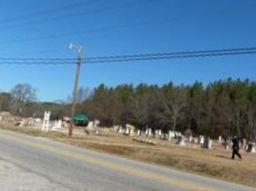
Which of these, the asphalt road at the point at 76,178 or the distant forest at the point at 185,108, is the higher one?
the distant forest at the point at 185,108

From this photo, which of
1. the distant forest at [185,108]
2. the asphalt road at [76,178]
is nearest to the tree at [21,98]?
the distant forest at [185,108]

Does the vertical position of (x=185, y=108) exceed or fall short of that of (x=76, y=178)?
it exceeds it

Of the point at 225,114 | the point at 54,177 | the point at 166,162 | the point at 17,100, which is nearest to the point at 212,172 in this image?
the point at 166,162

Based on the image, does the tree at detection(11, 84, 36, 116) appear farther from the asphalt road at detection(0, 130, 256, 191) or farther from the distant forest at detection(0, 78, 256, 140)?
the asphalt road at detection(0, 130, 256, 191)

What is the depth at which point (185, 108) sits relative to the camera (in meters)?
127

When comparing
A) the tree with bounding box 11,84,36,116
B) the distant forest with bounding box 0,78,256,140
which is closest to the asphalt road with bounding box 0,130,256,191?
the distant forest with bounding box 0,78,256,140

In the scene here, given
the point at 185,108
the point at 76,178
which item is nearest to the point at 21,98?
the point at 185,108

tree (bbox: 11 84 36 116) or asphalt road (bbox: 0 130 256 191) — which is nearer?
asphalt road (bbox: 0 130 256 191)

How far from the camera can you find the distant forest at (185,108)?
363 feet

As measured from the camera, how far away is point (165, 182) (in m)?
15.6

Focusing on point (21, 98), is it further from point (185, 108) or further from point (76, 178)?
point (76, 178)

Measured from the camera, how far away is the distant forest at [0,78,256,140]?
111 meters

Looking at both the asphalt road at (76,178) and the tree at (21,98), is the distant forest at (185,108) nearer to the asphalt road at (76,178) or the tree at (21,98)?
the tree at (21,98)

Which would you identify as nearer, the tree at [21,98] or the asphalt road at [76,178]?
the asphalt road at [76,178]
